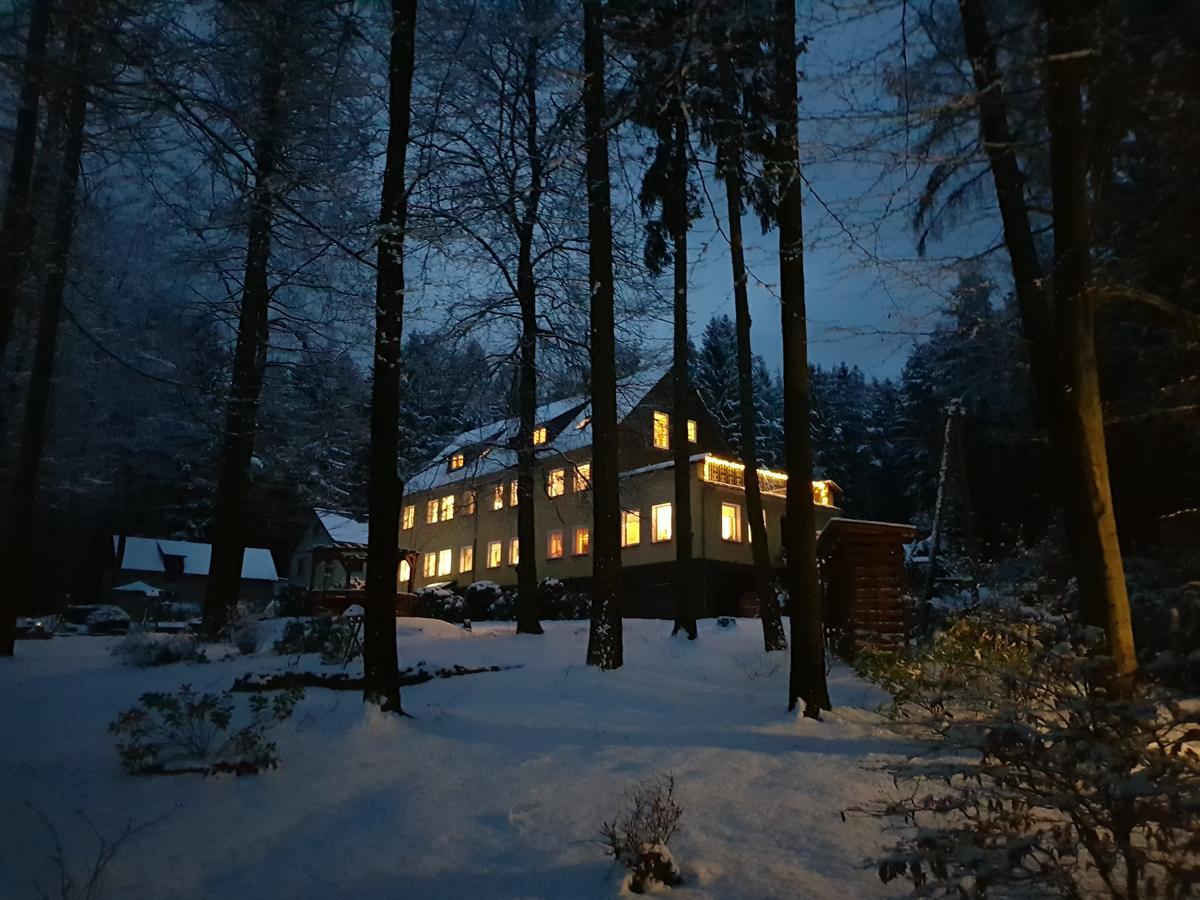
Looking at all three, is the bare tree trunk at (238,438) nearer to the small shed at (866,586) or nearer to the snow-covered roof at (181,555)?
the small shed at (866,586)

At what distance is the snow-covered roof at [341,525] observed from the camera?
37.5 m

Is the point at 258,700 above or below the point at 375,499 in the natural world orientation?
below

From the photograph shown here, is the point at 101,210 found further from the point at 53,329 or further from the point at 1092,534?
the point at 1092,534


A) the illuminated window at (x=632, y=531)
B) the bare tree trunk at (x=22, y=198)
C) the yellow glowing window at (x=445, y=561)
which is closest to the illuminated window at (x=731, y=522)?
the illuminated window at (x=632, y=531)

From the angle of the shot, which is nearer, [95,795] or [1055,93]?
[95,795]

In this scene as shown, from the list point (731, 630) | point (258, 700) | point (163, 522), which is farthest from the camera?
point (163, 522)

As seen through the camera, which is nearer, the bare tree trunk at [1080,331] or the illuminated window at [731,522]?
the bare tree trunk at [1080,331]

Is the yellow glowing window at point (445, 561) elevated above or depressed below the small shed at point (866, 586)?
above

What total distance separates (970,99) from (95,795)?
8158 millimetres

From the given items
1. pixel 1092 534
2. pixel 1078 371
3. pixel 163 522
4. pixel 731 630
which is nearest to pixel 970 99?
pixel 1078 371

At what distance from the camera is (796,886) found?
4.02 m

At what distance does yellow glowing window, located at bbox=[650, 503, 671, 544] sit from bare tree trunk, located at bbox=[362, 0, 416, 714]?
19.0m

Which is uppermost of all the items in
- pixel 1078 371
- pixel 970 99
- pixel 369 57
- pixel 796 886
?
pixel 369 57

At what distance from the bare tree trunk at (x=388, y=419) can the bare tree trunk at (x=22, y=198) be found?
9.33ft
